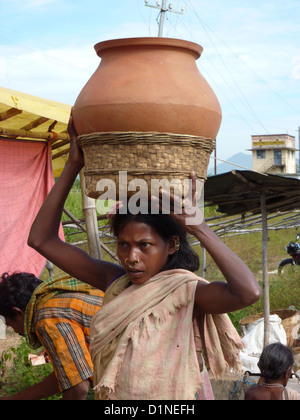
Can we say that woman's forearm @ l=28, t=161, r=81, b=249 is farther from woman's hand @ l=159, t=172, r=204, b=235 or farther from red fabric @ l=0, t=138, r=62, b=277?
red fabric @ l=0, t=138, r=62, b=277

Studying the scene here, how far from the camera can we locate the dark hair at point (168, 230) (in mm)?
2111

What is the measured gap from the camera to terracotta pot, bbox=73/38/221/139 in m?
1.97

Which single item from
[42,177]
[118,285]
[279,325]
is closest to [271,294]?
[279,325]

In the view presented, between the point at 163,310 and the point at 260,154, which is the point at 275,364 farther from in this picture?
the point at 260,154

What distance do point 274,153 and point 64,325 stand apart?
48344mm

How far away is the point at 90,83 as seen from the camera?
2.11 m

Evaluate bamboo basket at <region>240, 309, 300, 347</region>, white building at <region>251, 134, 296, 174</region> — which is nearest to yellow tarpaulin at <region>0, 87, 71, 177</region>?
bamboo basket at <region>240, 309, 300, 347</region>

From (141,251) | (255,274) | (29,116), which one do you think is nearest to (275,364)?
(141,251)

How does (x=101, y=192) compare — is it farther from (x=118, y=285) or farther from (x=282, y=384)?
(x=282, y=384)

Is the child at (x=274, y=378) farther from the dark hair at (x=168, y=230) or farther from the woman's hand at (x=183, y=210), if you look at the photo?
the woman's hand at (x=183, y=210)

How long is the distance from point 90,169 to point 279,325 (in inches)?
205

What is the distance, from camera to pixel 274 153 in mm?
49781

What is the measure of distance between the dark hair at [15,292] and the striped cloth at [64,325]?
0.28ft

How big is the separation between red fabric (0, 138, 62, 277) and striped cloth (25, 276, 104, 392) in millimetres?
1420
